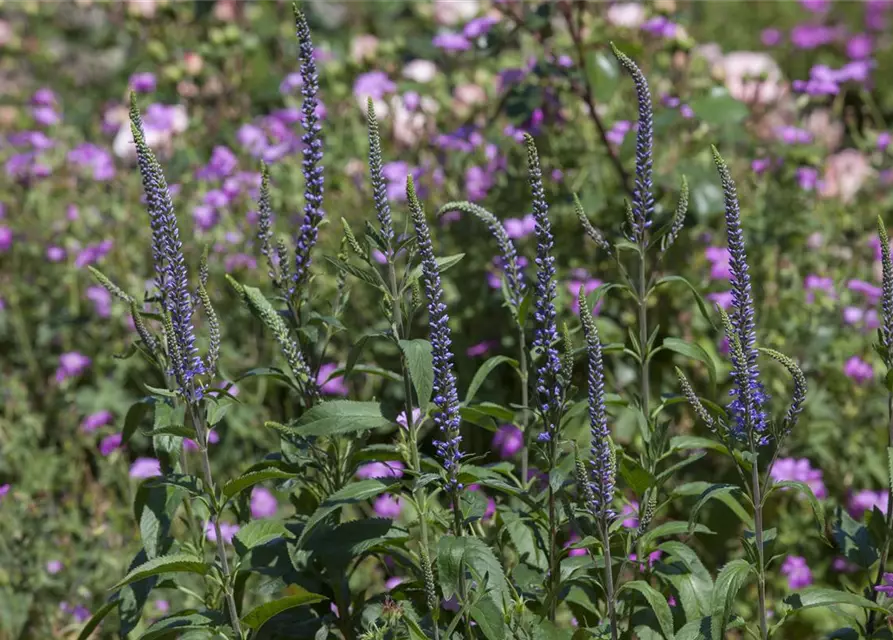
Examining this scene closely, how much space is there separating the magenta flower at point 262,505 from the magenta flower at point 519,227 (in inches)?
54.0

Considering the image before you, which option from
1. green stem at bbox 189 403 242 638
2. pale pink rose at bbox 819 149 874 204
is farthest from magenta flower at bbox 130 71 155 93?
green stem at bbox 189 403 242 638

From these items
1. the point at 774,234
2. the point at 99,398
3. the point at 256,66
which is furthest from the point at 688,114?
the point at 256,66

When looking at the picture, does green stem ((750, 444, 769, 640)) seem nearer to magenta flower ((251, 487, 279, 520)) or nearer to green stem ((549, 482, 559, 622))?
green stem ((549, 482, 559, 622))

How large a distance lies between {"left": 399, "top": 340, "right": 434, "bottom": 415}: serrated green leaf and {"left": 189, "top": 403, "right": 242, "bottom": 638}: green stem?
48 cm

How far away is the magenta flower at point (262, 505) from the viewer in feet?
14.1

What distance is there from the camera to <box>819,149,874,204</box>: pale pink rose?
6117 mm

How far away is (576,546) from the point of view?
8.09 feet

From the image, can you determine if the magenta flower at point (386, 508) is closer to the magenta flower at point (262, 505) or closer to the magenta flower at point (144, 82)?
the magenta flower at point (262, 505)

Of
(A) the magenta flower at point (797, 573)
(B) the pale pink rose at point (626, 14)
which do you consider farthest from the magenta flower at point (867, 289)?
(B) the pale pink rose at point (626, 14)

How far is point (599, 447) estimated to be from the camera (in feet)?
7.61

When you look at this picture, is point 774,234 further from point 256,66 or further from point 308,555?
point 256,66

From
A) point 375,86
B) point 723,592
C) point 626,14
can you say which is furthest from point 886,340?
point 626,14

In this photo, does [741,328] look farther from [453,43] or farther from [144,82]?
[144,82]

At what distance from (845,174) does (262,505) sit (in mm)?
4162
